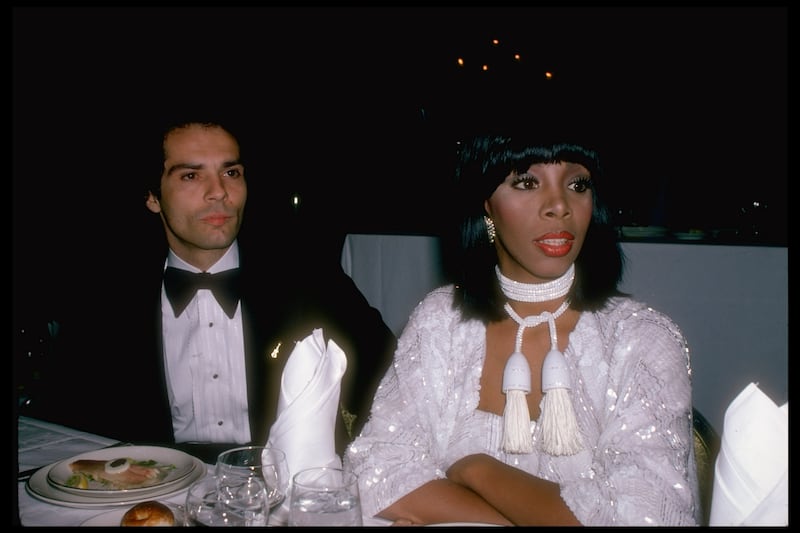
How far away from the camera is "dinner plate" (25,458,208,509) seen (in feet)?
4.37

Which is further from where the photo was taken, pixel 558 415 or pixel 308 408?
pixel 558 415

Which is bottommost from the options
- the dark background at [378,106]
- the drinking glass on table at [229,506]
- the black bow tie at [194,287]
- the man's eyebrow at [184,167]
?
the drinking glass on table at [229,506]

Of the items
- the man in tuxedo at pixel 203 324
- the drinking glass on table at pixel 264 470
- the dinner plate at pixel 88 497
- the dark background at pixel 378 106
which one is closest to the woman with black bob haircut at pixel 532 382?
the dark background at pixel 378 106

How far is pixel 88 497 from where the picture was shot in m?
1.35

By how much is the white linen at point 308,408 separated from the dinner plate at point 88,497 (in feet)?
1.00

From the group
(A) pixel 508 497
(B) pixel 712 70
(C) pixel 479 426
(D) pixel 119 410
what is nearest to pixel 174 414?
(D) pixel 119 410

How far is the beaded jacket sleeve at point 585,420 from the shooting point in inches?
55.2

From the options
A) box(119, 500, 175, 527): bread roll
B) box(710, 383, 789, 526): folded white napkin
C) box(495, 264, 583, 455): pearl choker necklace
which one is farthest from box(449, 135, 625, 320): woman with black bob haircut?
box(119, 500, 175, 527): bread roll

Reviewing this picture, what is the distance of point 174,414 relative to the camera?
8.61ft

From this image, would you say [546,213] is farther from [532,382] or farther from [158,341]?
[158,341]

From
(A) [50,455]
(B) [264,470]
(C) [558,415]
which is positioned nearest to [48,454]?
(A) [50,455]

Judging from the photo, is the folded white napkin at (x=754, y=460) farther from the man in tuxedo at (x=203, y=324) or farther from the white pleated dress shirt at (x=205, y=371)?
the white pleated dress shirt at (x=205, y=371)

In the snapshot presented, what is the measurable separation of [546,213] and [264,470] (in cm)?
111

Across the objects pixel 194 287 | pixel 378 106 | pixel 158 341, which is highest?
pixel 378 106
